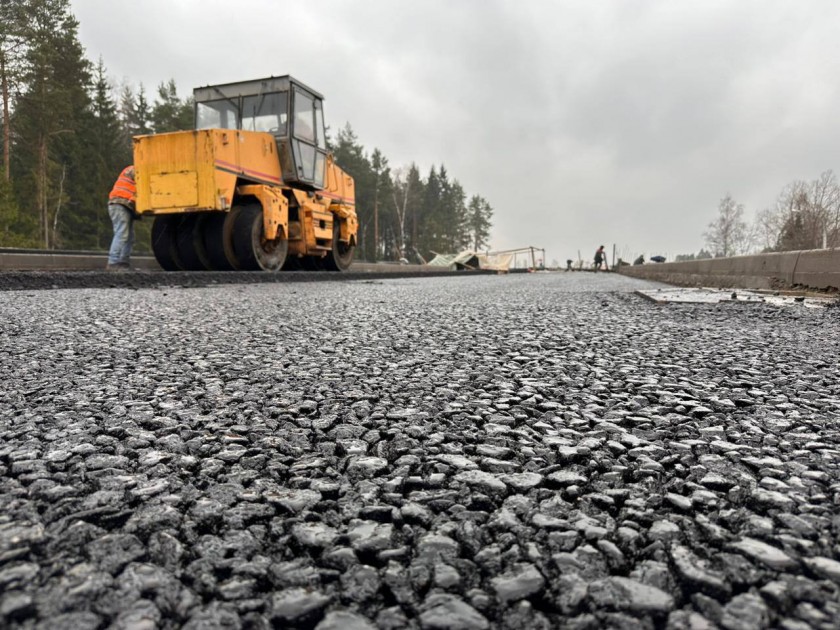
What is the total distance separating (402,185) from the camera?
69.4 meters

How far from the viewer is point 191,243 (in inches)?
423

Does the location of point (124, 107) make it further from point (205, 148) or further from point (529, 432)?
point (529, 432)

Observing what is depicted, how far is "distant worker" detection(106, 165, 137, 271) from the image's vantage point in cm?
1038

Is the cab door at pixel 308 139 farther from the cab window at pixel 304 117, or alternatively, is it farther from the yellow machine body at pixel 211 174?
the yellow machine body at pixel 211 174

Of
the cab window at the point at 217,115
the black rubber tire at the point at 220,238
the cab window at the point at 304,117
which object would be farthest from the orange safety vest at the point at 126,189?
the cab window at the point at 304,117

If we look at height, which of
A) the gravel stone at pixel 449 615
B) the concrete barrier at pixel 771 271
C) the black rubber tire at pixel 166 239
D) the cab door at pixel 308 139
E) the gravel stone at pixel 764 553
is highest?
the cab door at pixel 308 139

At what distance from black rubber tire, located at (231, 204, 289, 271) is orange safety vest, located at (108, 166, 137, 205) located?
92.8 inches

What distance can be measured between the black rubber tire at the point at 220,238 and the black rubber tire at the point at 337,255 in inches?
132

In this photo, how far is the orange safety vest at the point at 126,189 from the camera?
1038 cm

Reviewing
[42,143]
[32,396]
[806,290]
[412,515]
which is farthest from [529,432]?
[42,143]

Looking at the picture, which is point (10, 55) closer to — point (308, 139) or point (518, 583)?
point (308, 139)

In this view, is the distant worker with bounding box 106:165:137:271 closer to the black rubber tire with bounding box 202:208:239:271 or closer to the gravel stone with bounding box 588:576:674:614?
the black rubber tire with bounding box 202:208:239:271

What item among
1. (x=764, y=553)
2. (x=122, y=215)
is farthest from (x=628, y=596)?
(x=122, y=215)

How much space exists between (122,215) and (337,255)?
510 cm
